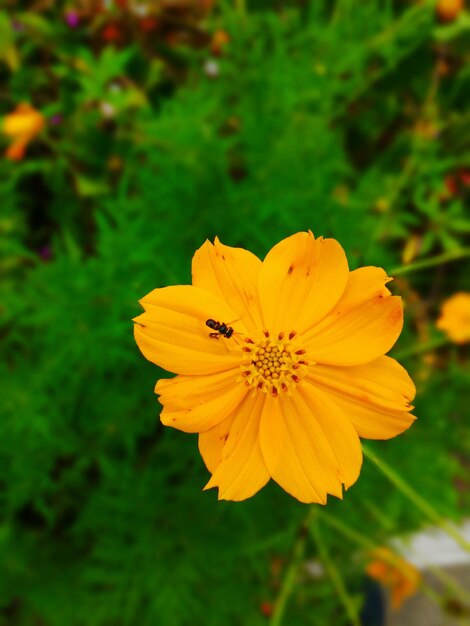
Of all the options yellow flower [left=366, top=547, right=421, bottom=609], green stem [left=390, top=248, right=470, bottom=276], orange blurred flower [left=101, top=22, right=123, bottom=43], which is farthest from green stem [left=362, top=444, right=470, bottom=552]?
orange blurred flower [left=101, top=22, right=123, bottom=43]

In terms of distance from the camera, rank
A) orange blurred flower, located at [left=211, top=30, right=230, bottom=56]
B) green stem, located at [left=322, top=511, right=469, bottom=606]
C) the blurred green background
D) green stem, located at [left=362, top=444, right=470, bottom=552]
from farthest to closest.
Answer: orange blurred flower, located at [left=211, top=30, right=230, bottom=56] → the blurred green background → green stem, located at [left=322, top=511, right=469, bottom=606] → green stem, located at [left=362, top=444, right=470, bottom=552]

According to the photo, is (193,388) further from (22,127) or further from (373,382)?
(22,127)

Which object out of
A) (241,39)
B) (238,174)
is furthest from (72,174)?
(241,39)

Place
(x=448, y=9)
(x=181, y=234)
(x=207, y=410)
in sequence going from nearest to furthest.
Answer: (x=207, y=410) → (x=181, y=234) → (x=448, y=9)

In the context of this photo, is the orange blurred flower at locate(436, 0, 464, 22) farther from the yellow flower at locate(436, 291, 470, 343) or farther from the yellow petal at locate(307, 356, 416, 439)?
the yellow petal at locate(307, 356, 416, 439)

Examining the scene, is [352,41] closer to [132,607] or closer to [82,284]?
[82,284]

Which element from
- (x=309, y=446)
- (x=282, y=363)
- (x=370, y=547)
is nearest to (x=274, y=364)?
(x=282, y=363)
